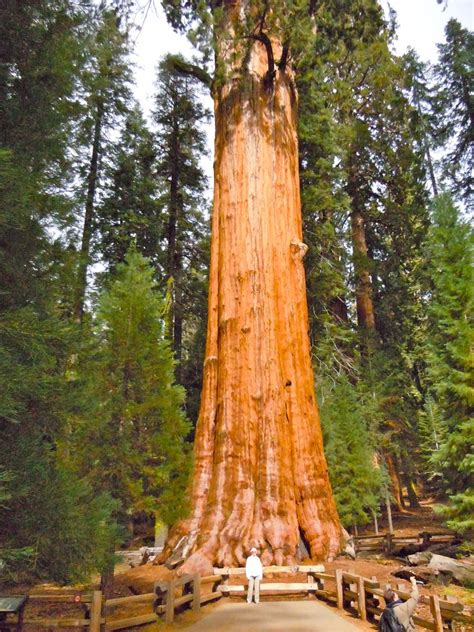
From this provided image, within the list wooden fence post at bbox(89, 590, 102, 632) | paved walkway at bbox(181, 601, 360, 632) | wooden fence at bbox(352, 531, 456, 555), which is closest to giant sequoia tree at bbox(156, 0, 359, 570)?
paved walkway at bbox(181, 601, 360, 632)

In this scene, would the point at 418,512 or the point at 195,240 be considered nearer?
the point at 195,240

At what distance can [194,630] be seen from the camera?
19.8ft


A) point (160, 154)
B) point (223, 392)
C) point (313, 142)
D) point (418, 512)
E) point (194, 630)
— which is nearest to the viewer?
point (194, 630)

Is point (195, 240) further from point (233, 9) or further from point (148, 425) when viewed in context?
point (148, 425)

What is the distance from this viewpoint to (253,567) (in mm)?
7301

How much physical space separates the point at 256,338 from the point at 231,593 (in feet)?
14.2

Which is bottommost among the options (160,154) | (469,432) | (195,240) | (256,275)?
(469,432)

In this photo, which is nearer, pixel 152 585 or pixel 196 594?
pixel 196 594

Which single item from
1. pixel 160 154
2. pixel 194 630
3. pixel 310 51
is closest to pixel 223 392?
pixel 194 630

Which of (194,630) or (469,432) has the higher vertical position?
(469,432)

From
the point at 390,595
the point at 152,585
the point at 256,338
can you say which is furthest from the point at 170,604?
the point at 256,338

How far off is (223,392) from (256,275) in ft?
7.93

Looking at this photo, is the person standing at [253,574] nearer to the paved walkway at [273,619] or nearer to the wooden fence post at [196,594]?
the paved walkway at [273,619]

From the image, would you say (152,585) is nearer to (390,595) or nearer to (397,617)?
(390,595)
